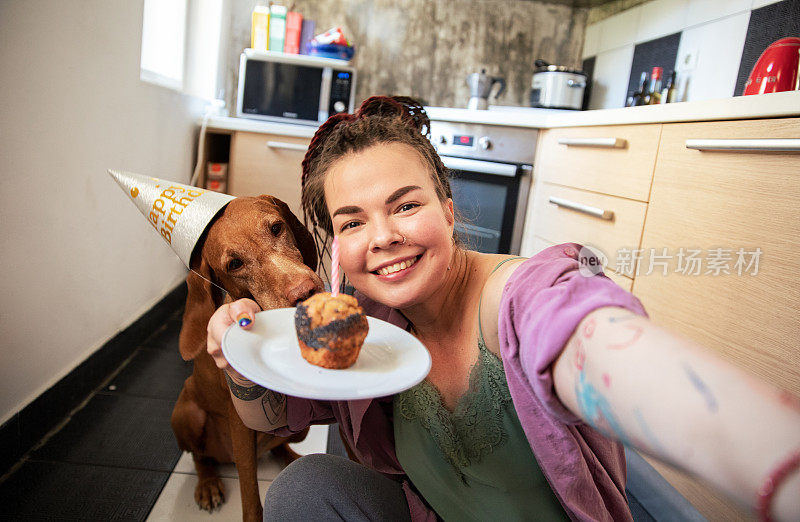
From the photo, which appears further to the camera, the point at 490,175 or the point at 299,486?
the point at 490,175

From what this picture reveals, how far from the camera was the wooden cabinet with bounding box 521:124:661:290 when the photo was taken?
6.01 feet

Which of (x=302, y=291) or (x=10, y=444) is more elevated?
(x=302, y=291)

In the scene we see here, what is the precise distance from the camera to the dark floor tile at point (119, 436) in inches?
64.2

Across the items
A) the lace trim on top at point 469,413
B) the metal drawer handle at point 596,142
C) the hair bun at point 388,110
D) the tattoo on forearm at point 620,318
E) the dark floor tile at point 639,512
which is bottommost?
the dark floor tile at point 639,512

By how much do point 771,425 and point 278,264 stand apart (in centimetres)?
88

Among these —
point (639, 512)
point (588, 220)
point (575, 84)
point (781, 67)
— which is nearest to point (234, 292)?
point (639, 512)

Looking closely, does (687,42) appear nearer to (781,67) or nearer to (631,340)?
(781,67)

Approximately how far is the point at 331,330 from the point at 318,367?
0.05 meters

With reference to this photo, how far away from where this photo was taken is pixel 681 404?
0.40 m

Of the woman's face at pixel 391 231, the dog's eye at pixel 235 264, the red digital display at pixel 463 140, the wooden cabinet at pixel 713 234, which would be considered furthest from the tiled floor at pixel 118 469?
the red digital display at pixel 463 140

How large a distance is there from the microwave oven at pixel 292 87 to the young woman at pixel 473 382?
7.08 feet

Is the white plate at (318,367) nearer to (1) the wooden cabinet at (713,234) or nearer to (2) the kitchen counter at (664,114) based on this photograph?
(1) the wooden cabinet at (713,234)

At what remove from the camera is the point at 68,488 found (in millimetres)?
1479

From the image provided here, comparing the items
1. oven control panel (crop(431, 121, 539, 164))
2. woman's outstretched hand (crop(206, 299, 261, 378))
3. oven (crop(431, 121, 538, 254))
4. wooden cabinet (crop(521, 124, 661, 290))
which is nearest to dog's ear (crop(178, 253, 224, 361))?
woman's outstretched hand (crop(206, 299, 261, 378))
